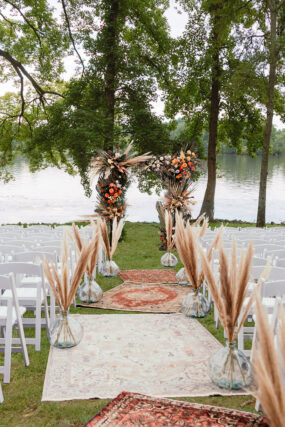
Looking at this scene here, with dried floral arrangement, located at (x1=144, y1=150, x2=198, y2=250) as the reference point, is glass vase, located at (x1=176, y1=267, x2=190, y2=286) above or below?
below

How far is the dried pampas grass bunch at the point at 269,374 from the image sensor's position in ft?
4.24

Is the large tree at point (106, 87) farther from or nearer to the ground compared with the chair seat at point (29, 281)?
farther from the ground

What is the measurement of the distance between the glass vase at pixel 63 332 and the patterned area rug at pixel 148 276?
10.9 ft

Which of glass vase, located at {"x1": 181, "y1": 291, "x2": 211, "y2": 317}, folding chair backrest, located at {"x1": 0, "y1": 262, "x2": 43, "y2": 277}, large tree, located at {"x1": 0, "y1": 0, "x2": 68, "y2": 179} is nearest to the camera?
folding chair backrest, located at {"x1": 0, "y1": 262, "x2": 43, "y2": 277}

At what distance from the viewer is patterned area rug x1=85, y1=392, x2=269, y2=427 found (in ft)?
9.41

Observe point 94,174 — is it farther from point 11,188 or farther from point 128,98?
point 11,188

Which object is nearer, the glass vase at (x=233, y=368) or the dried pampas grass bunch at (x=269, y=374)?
the dried pampas grass bunch at (x=269, y=374)

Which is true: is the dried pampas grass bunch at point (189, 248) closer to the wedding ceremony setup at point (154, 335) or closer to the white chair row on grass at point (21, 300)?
the wedding ceremony setup at point (154, 335)

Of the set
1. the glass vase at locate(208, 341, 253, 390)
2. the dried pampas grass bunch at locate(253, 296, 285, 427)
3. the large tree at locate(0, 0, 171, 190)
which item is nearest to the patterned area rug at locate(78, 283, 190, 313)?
the glass vase at locate(208, 341, 253, 390)

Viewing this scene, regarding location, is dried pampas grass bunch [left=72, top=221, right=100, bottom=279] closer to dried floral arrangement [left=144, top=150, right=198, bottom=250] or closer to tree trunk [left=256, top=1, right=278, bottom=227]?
dried floral arrangement [left=144, top=150, right=198, bottom=250]

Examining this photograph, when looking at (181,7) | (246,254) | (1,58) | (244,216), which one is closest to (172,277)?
(246,254)

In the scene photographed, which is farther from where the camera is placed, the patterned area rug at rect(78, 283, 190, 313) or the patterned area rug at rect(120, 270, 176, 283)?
the patterned area rug at rect(120, 270, 176, 283)

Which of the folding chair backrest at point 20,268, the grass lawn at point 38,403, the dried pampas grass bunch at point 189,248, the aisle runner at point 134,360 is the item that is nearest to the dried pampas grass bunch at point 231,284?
the grass lawn at point 38,403

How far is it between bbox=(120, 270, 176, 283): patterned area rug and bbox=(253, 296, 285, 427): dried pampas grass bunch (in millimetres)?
6378
